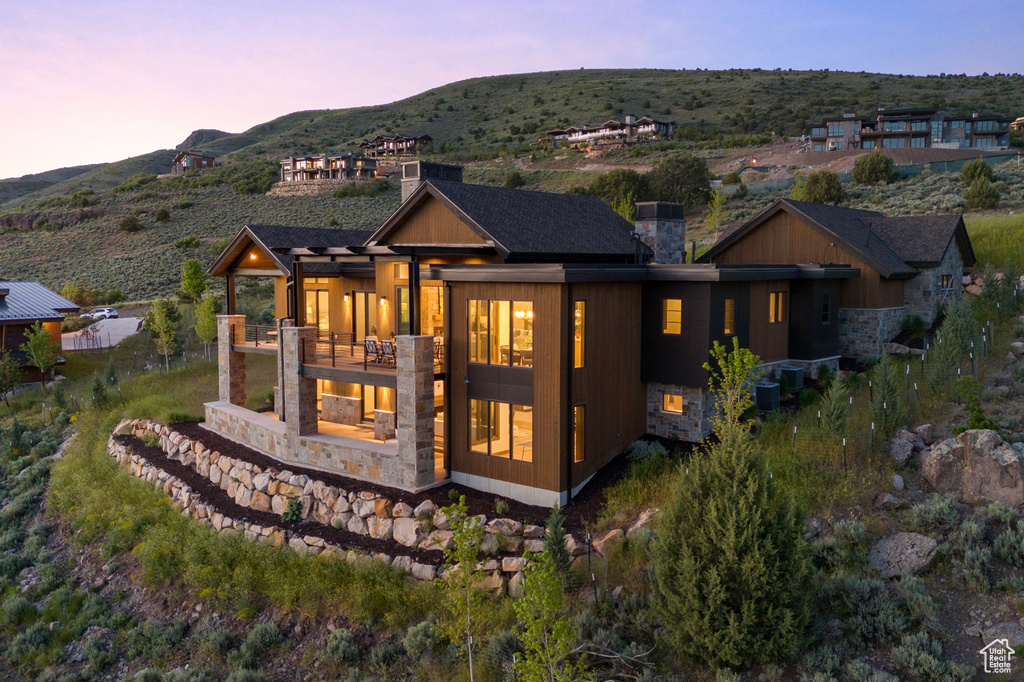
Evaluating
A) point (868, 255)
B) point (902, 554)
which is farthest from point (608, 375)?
point (868, 255)

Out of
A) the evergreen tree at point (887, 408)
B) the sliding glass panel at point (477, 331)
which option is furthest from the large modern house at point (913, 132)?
the sliding glass panel at point (477, 331)

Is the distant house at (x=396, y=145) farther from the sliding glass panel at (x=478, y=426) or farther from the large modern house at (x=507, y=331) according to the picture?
the sliding glass panel at (x=478, y=426)

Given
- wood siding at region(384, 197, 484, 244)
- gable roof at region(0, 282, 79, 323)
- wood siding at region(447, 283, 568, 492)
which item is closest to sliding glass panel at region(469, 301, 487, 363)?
wood siding at region(447, 283, 568, 492)

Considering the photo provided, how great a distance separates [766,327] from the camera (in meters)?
21.0

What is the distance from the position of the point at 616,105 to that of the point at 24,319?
9196 cm

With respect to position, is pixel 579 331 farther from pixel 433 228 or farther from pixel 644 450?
pixel 433 228

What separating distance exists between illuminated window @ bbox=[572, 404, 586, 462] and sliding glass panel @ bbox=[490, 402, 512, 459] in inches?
61.7

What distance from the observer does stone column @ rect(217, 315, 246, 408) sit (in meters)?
24.4

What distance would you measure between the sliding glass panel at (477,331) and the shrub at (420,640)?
630 cm

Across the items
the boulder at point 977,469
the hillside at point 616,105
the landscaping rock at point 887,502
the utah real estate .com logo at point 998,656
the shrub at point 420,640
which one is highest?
the hillside at point 616,105

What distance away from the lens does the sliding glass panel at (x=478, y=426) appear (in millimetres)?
17141

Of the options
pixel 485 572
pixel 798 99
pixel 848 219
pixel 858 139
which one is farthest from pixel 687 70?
pixel 485 572

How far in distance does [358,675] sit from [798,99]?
106 metres

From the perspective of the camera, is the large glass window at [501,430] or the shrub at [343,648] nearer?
the shrub at [343,648]
